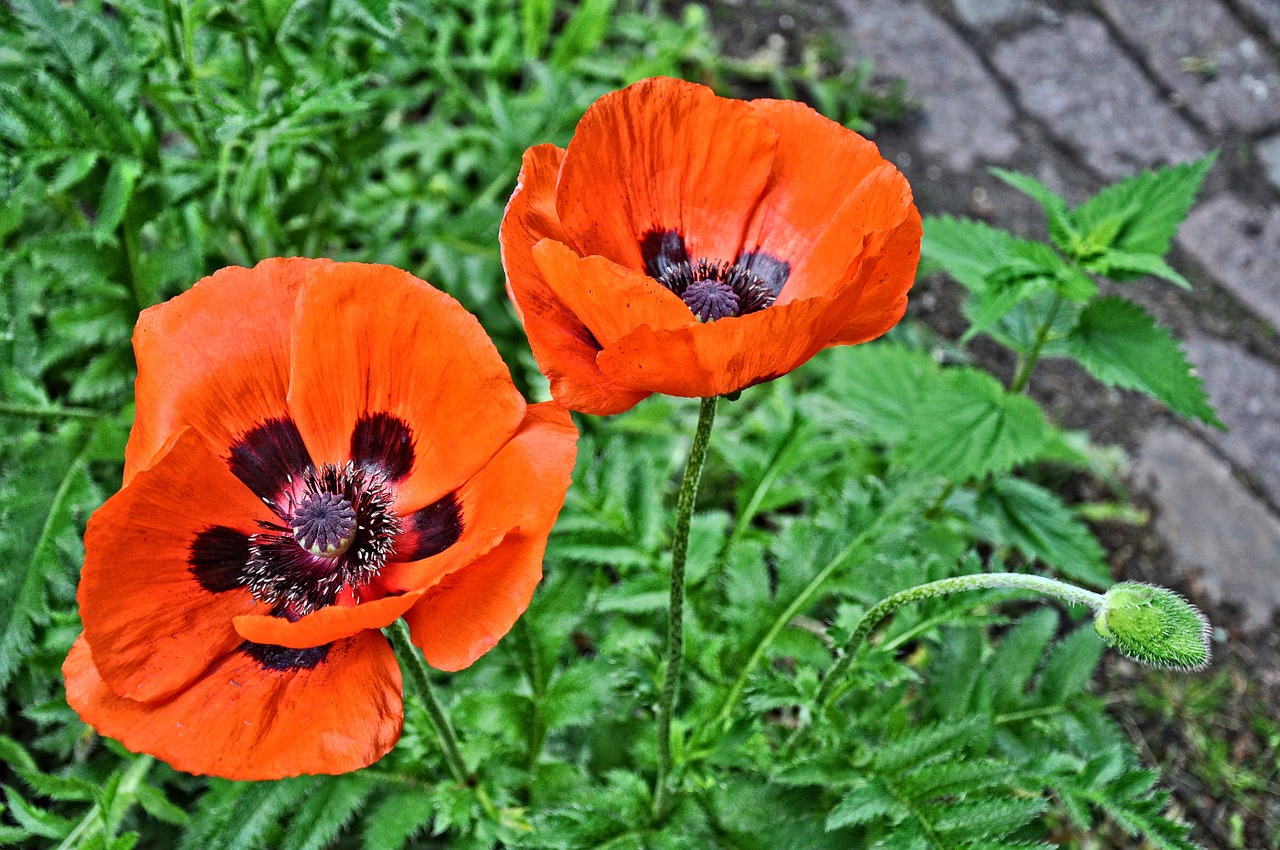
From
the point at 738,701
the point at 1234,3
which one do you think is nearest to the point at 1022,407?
the point at 738,701

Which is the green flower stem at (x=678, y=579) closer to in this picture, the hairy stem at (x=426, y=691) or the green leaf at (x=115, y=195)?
the hairy stem at (x=426, y=691)

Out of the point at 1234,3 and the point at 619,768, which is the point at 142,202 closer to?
the point at 619,768

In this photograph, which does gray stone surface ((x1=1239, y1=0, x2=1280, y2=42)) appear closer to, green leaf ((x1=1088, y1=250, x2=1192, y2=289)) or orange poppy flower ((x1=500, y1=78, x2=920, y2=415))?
green leaf ((x1=1088, y1=250, x2=1192, y2=289))

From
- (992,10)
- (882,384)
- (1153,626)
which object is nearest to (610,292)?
(1153,626)

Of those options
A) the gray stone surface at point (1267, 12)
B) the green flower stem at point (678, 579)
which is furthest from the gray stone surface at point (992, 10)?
the green flower stem at point (678, 579)

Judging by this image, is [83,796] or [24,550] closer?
[83,796]

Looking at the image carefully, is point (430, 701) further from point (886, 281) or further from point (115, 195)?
point (115, 195)
